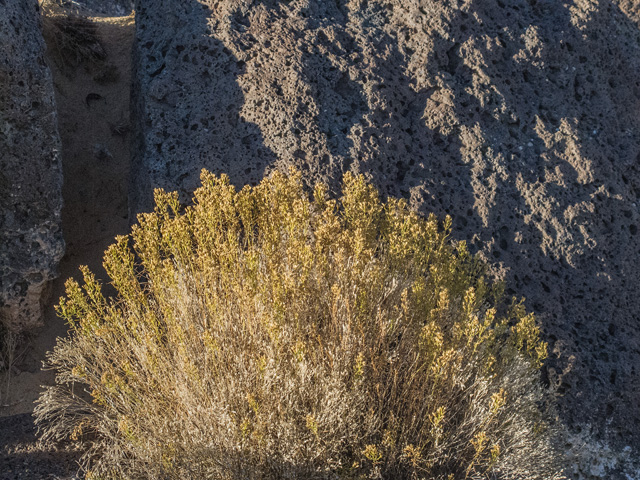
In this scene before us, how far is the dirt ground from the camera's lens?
2.94 m

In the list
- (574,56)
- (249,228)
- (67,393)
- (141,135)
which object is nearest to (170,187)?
(141,135)

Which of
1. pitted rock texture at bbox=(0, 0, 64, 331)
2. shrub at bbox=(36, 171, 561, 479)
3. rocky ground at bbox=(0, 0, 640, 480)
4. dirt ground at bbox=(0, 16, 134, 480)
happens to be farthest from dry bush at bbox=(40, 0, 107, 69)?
shrub at bbox=(36, 171, 561, 479)

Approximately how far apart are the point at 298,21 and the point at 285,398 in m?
2.83

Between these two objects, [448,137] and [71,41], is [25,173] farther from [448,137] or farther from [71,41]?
[448,137]

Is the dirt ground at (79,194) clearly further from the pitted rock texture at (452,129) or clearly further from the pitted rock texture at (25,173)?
the pitted rock texture at (452,129)

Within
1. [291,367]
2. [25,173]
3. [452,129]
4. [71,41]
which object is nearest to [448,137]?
[452,129]

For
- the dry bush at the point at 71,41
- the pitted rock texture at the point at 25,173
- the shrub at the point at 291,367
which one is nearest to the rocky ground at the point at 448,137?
the pitted rock texture at the point at 25,173

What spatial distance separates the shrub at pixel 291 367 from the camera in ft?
8.00

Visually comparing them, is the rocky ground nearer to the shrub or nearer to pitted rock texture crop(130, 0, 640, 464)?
pitted rock texture crop(130, 0, 640, 464)

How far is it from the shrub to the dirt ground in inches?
6.6

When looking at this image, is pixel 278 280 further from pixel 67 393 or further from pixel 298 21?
pixel 298 21

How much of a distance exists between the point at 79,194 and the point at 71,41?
62.5 inches

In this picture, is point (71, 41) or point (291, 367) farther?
point (71, 41)

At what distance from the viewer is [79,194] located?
446cm
